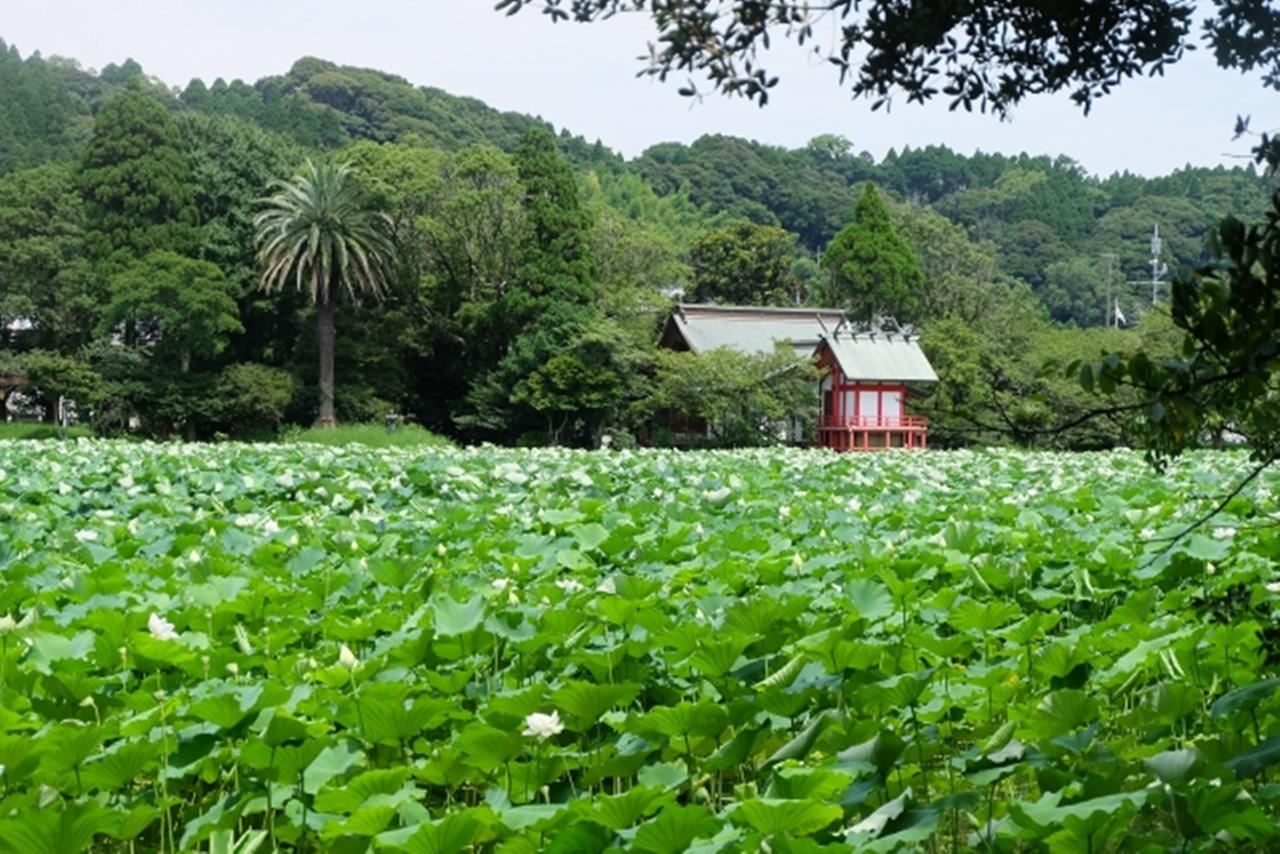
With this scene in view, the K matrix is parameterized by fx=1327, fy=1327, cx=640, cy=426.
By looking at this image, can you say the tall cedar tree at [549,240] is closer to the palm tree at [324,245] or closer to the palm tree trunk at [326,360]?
the palm tree at [324,245]

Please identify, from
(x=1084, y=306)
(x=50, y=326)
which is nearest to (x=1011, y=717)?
(x=50, y=326)

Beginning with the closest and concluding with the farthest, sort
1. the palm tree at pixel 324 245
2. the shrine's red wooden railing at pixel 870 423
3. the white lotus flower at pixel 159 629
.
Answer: the white lotus flower at pixel 159 629 < the shrine's red wooden railing at pixel 870 423 < the palm tree at pixel 324 245

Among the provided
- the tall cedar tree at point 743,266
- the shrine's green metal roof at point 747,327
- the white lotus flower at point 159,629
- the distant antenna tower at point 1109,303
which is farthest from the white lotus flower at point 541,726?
the tall cedar tree at point 743,266

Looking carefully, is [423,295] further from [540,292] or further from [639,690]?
[639,690]

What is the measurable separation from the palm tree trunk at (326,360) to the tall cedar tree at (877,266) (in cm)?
1207

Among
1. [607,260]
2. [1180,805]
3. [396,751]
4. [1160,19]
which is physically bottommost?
[396,751]

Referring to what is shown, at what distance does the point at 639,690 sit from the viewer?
239cm

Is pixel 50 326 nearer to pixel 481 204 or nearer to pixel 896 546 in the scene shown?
pixel 481 204

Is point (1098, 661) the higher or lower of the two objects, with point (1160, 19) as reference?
lower

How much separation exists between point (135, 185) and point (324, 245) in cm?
486

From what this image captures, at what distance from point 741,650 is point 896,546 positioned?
2.01 meters

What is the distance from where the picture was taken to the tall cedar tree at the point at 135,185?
27891mm

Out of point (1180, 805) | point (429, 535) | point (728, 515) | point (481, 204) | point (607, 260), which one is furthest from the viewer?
point (607, 260)

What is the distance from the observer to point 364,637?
2863mm
